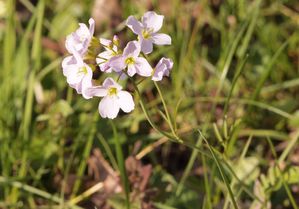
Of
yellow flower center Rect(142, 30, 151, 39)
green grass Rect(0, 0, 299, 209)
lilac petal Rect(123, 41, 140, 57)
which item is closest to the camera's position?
A: lilac petal Rect(123, 41, 140, 57)

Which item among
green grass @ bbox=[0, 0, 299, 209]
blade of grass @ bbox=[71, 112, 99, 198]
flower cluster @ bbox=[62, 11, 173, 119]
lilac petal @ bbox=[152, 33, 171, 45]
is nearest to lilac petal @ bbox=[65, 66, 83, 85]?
flower cluster @ bbox=[62, 11, 173, 119]

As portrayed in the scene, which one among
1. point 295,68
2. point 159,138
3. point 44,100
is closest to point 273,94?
point 295,68

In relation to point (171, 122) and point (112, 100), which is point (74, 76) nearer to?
point (112, 100)

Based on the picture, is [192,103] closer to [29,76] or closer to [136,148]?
[136,148]

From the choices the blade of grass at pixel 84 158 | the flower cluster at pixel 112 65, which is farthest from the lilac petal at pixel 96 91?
the blade of grass at pixel 84 158

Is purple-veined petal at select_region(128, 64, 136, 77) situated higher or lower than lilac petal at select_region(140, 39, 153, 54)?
lower

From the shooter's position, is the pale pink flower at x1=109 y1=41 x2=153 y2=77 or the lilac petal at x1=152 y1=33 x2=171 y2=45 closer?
the pale pink flower at x1=109 y1=41 x2=153 y2=77

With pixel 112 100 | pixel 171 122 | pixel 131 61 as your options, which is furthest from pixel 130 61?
pixel 171 122

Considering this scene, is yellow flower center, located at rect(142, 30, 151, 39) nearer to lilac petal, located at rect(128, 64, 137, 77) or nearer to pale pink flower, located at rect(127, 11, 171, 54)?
pale pink flower, located at rect(127, 11, 171, 54)
